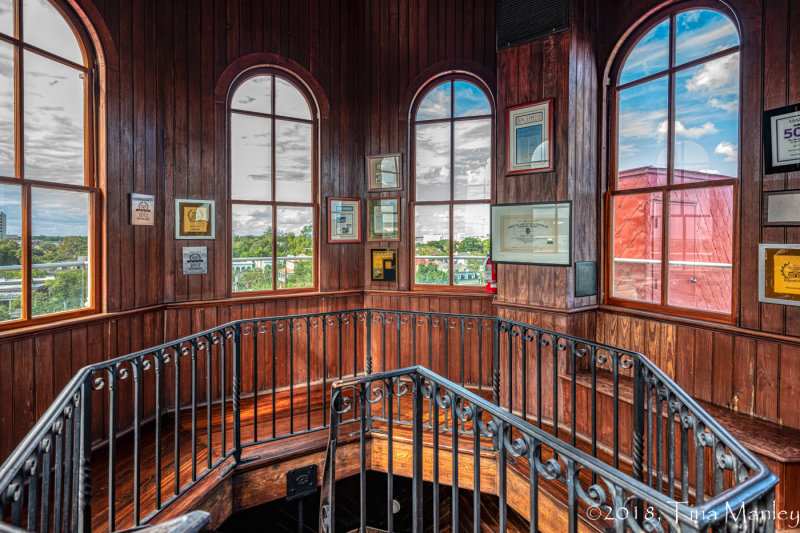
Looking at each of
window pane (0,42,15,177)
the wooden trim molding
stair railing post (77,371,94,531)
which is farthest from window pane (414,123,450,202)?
stair railing post (77,371,94,531)

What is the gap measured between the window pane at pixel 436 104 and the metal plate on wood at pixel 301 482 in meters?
3.48

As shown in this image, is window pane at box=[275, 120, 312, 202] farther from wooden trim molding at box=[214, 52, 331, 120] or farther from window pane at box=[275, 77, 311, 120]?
wooden trim molding at box=[214, 52, 331, 120]

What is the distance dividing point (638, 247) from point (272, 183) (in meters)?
3.37

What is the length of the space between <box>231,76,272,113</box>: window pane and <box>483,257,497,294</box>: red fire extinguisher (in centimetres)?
263

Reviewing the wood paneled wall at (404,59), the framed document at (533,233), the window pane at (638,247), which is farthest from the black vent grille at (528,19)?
the window pane at (638,247)

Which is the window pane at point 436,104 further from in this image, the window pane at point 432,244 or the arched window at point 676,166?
the arched window at point 676,166

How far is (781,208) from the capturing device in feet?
9.09

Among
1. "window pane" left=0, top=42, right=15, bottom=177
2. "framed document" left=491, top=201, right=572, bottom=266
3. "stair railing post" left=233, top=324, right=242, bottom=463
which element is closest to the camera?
"window pane" left=0, top=42, right=15, bottom=177

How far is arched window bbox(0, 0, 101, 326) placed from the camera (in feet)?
9.21

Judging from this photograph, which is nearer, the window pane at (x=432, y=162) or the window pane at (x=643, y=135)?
the window pane at (x=643, y=135)

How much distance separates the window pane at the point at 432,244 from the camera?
4676 millimetres

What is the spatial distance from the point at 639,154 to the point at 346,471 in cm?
343

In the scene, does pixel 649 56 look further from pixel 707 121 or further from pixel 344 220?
pixel 344 220

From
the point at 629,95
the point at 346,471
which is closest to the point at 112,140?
the point at 346,471
